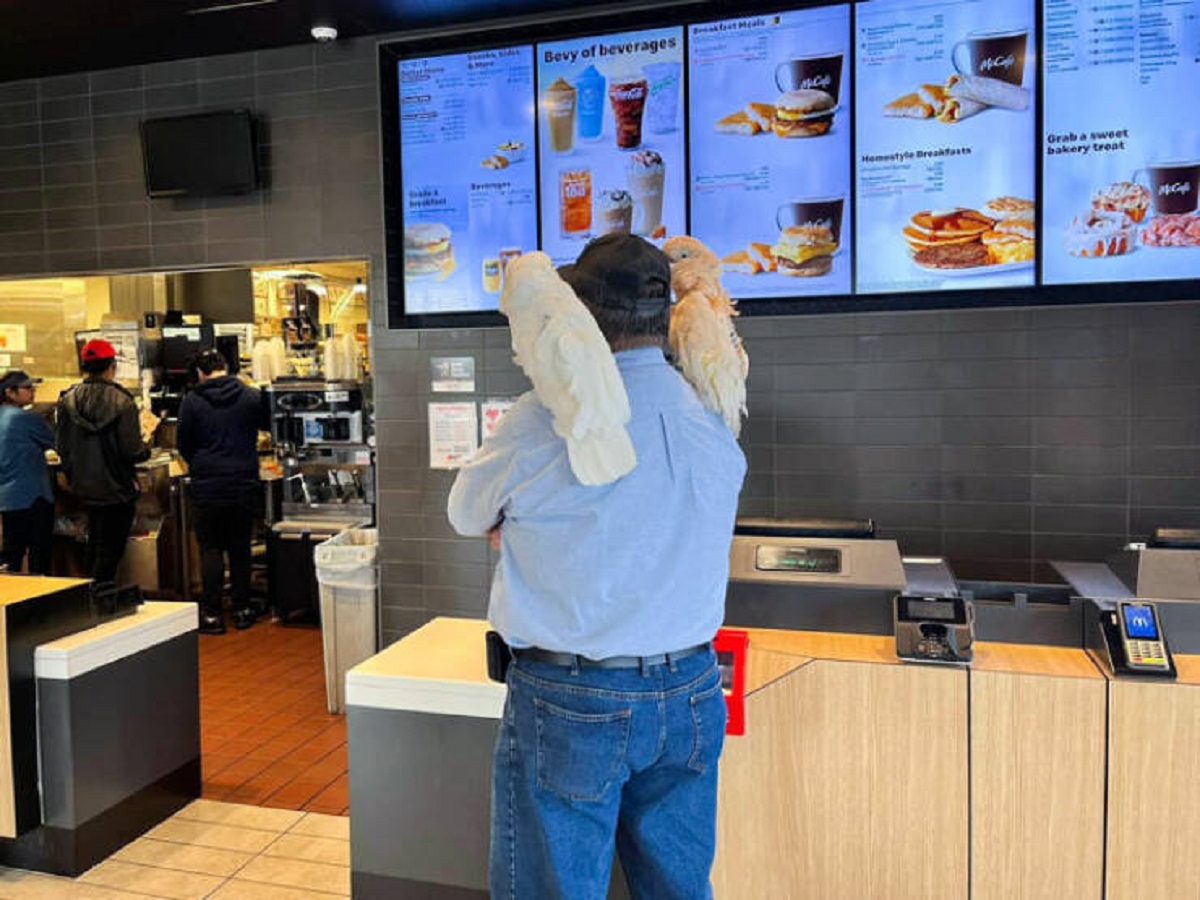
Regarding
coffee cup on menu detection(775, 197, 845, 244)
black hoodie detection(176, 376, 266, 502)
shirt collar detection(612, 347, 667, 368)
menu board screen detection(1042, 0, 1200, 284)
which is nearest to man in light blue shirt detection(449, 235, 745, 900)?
shirt collar detection(612, 347, 667, 368)

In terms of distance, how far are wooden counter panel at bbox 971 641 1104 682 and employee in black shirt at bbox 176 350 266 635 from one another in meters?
4.44

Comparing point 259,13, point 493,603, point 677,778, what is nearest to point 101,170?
point 259,13

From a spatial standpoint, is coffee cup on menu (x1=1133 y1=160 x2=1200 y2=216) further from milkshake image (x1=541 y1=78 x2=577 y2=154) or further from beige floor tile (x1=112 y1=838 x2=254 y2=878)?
beige floor tile (x1=112 y1=838 x2=254 y2=878)

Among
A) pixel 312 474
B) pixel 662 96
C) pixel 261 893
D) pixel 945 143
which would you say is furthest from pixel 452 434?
pixel 945 143

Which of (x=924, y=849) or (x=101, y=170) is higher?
(x=101, y=170)

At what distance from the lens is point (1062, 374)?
11.7ft

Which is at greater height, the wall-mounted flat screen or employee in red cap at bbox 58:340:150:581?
the wall-mounted flat screen

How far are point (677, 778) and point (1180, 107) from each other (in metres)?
3.04

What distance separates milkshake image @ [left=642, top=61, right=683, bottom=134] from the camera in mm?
3801

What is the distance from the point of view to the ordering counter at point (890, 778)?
2.10 metres

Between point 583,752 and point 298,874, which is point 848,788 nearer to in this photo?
point 583,752

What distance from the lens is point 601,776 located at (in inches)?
62.6

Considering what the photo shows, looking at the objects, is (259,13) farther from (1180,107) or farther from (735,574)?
(1180,107)

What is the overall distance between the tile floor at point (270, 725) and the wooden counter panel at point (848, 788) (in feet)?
5.74
